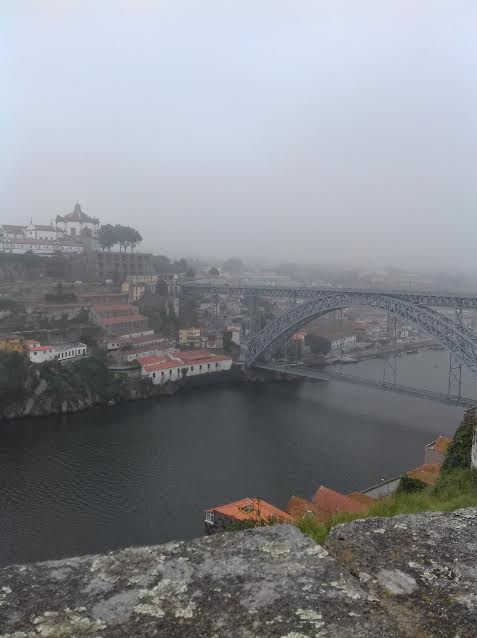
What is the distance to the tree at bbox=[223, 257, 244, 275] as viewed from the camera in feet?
93.2

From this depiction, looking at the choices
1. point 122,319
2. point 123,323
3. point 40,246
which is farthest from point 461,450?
point 40,246

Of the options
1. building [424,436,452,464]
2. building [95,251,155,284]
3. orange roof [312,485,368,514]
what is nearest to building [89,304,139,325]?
building [95,251,155,284]

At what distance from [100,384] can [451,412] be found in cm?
714

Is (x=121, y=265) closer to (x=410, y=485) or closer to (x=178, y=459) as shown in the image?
Result: (x=178, y=459)

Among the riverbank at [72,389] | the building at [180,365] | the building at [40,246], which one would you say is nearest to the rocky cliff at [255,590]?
the riverbank at [72,389]

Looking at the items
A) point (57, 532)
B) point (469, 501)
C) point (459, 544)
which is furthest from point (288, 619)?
point (57, 532)

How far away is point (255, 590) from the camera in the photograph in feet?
2.16

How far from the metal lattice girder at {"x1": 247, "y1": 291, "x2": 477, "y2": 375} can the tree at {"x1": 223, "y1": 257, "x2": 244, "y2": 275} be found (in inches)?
533

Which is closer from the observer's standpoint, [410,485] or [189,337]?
[410,485]

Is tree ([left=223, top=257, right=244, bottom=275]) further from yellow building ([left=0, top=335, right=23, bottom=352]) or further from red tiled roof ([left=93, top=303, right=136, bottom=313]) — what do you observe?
yellow building ([left=0, top=335, right=23, bottom=352])

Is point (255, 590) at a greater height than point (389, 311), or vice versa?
point (255, 590)

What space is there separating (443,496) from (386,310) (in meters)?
9.32

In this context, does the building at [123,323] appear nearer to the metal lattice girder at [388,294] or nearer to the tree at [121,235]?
the metal lattice girder at [388,294]

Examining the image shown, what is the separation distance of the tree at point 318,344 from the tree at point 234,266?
10049 mm
